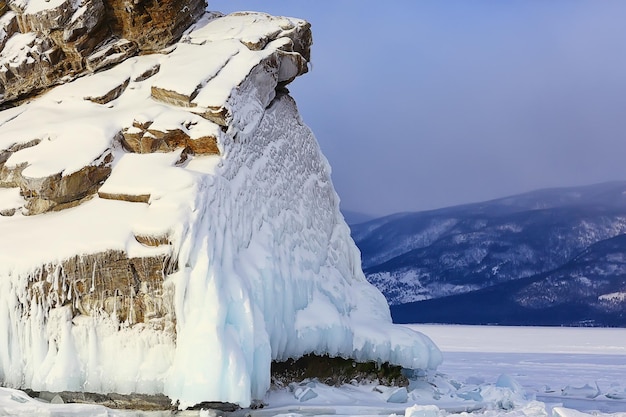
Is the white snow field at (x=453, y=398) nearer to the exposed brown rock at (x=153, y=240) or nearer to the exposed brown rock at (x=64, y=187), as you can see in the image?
the exposed brown rock at (x=153, y=240)

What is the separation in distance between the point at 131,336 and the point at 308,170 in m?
5.68

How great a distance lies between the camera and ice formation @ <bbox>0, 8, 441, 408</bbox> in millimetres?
11070

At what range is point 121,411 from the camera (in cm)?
1091

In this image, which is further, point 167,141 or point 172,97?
point 172,97

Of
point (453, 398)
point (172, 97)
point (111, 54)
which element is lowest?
point (453, 398)

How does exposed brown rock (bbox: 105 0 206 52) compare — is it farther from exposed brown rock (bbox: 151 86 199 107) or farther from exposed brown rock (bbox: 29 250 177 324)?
exposed brown rock (bbox: 29 250 177 324)

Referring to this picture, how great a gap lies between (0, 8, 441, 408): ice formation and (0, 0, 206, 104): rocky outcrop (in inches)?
16.1

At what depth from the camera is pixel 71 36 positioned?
15430 millimetres

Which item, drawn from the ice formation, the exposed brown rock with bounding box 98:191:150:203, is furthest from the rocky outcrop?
the exposed brown rock with bounding box 98:191:150:203

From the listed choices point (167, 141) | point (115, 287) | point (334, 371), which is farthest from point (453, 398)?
point (167, 141)

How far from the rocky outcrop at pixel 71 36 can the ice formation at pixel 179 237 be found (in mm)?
409

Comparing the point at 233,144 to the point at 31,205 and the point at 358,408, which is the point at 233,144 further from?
the point at 358,408

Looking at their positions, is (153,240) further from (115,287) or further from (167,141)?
(167,141)

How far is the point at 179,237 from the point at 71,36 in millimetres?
6241
